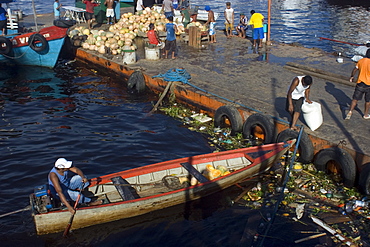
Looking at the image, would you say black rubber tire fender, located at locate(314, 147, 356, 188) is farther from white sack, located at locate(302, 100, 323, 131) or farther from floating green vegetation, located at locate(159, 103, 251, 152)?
floating green vegetation, located at locate(159, 103, 251, 152)

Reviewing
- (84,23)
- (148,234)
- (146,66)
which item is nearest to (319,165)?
(148,234)

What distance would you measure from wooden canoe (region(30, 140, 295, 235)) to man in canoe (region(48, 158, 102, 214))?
0.99 ft

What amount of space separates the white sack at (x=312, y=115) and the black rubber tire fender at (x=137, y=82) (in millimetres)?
7343

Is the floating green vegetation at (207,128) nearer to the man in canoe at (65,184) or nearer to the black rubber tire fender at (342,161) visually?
the black rubber tire fender at (342,161)

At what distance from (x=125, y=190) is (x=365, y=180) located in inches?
209

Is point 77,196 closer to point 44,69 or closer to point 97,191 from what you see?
point 97,191

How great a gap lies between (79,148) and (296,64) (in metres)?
8.57

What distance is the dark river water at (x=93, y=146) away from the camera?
781 centimetres

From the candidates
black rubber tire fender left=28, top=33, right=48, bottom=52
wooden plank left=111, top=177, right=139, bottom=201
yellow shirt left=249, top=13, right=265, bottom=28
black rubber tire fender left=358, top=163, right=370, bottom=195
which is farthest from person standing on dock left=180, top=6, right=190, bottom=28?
black rubber tire fender left=358, top=163, right=370, bottom=195

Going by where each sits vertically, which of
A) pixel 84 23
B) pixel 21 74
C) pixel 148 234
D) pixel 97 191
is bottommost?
pixel 148 234

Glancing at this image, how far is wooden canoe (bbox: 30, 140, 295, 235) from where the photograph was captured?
7535mm

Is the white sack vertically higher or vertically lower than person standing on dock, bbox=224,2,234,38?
lower

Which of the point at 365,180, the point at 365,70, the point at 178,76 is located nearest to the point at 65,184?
the point at 365,180

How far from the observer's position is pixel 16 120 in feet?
44.7
